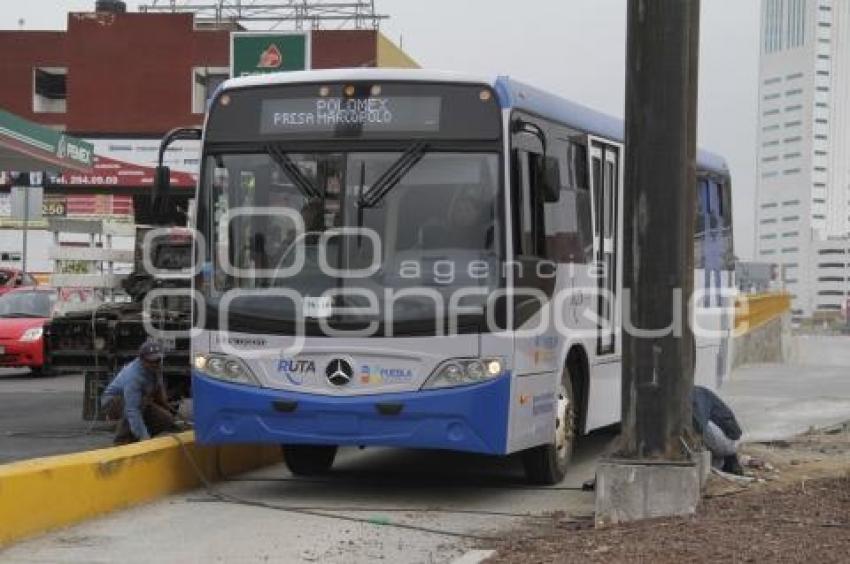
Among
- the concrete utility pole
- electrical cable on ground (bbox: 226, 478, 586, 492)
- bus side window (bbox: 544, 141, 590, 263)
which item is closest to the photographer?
the concrete utility pole

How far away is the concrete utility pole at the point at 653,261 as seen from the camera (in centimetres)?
791

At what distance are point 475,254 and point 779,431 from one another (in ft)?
24.1

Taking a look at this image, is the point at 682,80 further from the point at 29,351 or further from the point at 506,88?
the point at 29,351

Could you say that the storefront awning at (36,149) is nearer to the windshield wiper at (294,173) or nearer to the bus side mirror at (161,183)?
the bus side mirror at (161,183)

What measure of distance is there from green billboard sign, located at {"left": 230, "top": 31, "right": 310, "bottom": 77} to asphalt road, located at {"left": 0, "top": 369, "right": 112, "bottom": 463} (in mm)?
5462

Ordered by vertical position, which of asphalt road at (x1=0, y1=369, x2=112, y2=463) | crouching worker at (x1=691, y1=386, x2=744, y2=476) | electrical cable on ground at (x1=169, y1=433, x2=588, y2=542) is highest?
crouching worker at (x1=691, y1=386, x2=744, y2=476)

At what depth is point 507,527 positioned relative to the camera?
8336mm

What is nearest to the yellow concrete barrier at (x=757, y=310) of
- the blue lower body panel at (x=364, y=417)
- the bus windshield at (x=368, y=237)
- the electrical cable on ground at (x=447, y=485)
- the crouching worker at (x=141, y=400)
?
the electrical cable on ground at (x=447, y=485)

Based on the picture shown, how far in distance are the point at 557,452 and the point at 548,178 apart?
89.8 inches

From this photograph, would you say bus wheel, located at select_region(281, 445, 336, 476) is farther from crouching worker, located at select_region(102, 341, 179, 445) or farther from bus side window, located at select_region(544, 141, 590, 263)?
bus side window, located at select_region(544, 141, 590, 263)

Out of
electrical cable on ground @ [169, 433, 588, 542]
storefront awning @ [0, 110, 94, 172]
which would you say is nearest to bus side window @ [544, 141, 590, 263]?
electrical cable on ground @ [169, 433, 588, 542]

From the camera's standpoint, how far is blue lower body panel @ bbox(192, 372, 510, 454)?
338 inches

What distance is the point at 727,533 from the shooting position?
22.9 ft

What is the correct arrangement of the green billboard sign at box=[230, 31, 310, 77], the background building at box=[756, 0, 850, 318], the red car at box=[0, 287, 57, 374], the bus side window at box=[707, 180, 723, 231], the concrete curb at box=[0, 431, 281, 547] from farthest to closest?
the background building at box=[756, 0, 850, 318]
the red car at box=[0, 287, 57, 374]
the green billboard sign at box=[230, 31, 310, 77]
the bus side window at box=[707, 180, 723, 231]
the concrete curb at box=[0, 431, 281, 547]
